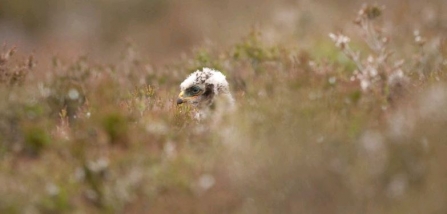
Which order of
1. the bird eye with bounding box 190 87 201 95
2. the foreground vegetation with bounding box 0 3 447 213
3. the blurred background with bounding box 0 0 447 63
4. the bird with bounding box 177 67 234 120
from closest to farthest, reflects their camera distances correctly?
the foreground vegetation with bounding box 0 3 447 213 → the bird with bounding box 177 67 234 120 → the bird eye with bounding box 190 87 201 95 → the blurred background with bounding box 0 0 447 63

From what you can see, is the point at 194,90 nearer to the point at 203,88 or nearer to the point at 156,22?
the point at 203,88

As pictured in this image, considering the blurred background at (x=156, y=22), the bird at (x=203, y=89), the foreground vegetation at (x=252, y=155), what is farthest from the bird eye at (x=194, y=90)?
the blurred background at (x=156, y=22)

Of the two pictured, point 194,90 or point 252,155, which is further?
point 194,90

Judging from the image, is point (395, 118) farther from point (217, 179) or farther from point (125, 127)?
point (125, 127)

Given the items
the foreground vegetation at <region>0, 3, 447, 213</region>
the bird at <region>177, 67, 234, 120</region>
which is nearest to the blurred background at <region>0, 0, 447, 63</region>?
the bird at <region>177, 67, 234, 120</region>

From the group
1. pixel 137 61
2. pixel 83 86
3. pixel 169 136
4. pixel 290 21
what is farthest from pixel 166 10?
pixel 169 136

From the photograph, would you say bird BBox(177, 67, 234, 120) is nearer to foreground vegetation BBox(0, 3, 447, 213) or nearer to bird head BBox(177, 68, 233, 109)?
bird head BBox(177, 68, 233, 109)

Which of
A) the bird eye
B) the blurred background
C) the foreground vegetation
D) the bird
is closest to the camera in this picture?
the foreground vegetation

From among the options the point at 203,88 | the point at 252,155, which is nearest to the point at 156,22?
the point at 203,88
